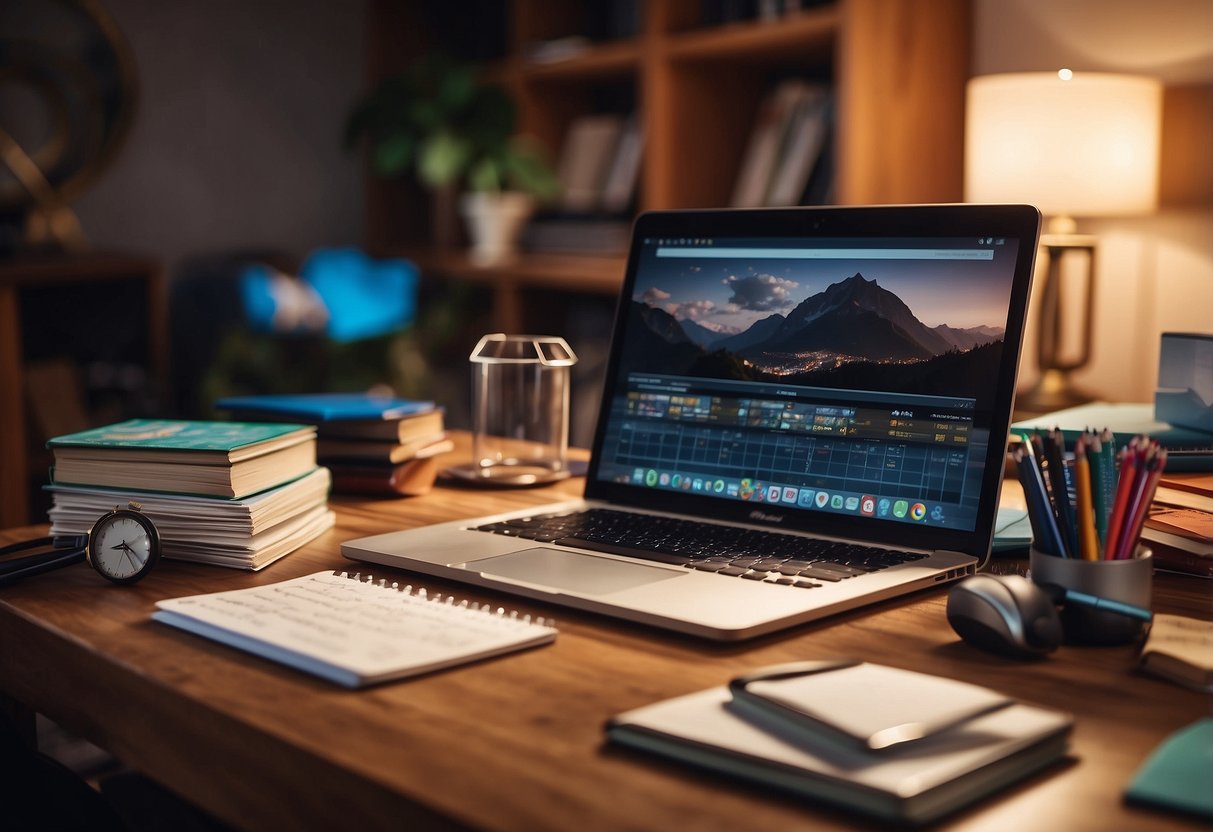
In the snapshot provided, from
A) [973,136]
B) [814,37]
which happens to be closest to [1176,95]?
[973,136]

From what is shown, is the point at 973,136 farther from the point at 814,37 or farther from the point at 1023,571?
the point at 1023,571

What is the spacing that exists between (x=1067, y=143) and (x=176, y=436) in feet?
4.96

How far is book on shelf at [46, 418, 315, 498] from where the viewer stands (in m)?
1.05

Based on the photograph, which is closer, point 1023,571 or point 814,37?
point 1023,571

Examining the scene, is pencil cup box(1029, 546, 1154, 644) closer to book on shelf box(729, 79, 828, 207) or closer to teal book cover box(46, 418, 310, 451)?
teal book cover box(46, 418, 310, 451)

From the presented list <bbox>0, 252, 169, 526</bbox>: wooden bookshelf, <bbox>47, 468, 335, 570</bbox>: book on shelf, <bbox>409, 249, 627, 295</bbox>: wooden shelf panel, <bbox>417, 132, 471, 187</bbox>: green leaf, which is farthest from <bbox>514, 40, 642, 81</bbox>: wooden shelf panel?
<bbox>47, 468, 335, 570</bbox>: book on shelf

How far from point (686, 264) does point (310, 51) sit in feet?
10.5

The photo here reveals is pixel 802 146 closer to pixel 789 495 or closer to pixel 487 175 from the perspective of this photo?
pixel 487 175

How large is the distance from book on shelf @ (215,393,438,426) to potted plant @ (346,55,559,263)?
2019 mm

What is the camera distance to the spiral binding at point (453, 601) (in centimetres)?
86

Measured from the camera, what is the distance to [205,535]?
1.05 metres

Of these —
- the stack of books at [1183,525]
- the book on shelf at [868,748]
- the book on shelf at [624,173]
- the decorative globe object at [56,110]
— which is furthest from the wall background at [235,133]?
the book on shelf at [868,748]

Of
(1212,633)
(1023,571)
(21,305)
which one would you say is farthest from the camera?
(21,305)

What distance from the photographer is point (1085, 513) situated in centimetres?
82
